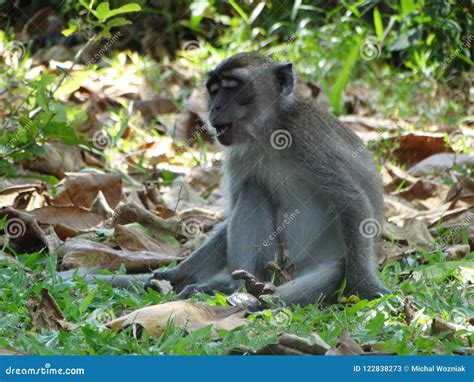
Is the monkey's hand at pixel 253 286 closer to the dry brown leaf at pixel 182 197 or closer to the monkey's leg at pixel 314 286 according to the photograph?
the monkey's leg at pixel 314 286

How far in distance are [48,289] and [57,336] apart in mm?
1179

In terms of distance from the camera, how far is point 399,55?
1516 centimetres

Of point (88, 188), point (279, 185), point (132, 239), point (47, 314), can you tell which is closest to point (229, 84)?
point (279, 185)

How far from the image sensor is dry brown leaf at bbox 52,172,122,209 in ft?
30.5

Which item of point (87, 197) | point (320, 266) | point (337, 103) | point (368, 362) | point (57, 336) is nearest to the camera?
point (368, 362)

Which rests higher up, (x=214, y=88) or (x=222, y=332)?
(x=214, y=88)

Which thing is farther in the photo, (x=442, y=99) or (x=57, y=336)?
(x=442, y=99)

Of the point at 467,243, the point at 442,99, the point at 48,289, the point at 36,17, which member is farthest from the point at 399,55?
the point at 48,289

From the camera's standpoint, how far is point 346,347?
5078 millimetres

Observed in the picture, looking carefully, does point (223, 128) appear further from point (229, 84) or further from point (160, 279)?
point (160, 279)

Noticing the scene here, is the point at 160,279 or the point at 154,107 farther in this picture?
the point at 154,107

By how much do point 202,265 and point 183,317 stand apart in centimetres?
218

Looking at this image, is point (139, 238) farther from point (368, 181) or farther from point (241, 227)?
point (368, 181)

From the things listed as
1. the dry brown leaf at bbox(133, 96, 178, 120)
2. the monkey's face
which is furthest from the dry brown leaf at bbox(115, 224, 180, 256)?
the dry brown leaf at bbox(133, 96, 178, 120)
